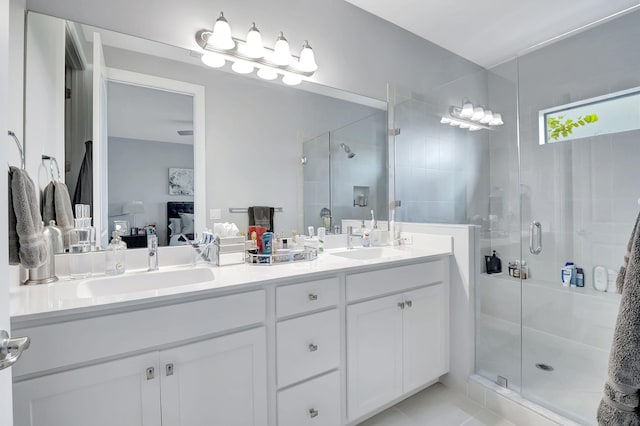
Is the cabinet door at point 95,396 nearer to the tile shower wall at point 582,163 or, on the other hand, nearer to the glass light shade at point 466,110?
the tile shower wall at point 582,163

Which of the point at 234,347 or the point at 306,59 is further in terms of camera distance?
the point at 306,59

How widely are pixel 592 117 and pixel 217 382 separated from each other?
308cm

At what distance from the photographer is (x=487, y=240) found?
2.15m

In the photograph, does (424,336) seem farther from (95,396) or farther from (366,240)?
(95,396)

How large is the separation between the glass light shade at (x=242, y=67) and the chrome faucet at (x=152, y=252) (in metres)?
1.04

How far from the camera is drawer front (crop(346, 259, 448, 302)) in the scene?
1.50 m

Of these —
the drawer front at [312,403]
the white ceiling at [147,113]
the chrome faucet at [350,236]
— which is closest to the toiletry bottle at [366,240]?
the chrome faucet at [350,236]

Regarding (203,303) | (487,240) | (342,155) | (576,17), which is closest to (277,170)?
(342,155)

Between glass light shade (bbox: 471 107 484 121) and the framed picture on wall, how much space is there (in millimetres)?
2257

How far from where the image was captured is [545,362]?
1.97 m

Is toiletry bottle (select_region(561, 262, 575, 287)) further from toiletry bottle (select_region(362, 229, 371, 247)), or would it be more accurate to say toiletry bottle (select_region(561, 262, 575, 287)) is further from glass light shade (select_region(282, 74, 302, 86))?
glass light shade (select_region(282, 74, 302, 86))

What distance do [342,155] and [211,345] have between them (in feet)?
5.04

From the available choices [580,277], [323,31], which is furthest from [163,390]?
[580,277]

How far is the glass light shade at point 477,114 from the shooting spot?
2467 millimetres
